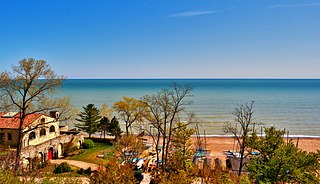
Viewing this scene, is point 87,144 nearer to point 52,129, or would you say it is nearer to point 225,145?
point 52,129

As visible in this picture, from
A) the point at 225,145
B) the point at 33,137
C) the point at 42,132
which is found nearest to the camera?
the point at 33,137

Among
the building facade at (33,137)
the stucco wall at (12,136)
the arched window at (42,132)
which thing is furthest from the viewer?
the arched window at (42,132)

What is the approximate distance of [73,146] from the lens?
3803 cm

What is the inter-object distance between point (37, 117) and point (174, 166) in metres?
20.5

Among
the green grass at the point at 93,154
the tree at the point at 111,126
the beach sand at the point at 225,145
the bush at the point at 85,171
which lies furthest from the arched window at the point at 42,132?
the beach sand at the point at 225,145

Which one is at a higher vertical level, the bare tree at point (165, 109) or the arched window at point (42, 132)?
the bare tree at point (165, 109)

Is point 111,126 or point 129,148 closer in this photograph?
point 129,148

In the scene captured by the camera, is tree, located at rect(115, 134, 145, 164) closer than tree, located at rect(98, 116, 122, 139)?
Yes

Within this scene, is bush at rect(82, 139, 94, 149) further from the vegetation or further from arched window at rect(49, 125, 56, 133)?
the vegetation

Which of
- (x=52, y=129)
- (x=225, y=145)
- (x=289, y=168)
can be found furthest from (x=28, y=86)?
(x=225, y=145)

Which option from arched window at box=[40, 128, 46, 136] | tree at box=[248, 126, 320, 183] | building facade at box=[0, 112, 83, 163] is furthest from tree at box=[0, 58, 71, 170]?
tree at box=[248, 126, 320, 183]

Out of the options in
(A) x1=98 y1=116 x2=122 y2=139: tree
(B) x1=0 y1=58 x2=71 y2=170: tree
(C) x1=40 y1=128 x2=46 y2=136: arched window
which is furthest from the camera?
(A) x1=98 y1=116 x2=122 y2=139: tree

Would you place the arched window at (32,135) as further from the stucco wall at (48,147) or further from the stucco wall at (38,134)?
the stucco wall at (48,147)

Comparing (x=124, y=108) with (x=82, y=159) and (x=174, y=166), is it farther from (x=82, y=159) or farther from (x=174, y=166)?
(x=174, y=166)
